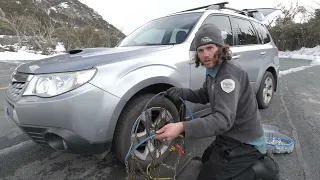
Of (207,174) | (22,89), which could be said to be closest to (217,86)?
(207,174)

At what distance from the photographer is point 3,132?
130 inches

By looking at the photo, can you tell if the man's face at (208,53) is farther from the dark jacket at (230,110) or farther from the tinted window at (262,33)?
the tinted window at (262,33)

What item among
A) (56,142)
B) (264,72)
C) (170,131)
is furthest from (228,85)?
(264,72)

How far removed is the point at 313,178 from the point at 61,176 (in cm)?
236

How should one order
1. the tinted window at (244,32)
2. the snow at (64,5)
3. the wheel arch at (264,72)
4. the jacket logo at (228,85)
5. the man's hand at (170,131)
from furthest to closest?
the snow at (64,5)
the wheel arch at (264,72)
the tinted window at (244,32)
the jacket logo at (228,85)
the man's hand at (170,131)

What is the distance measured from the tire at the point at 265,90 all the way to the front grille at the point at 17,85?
11.5 feet

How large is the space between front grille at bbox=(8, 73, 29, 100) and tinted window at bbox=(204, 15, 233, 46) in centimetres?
226

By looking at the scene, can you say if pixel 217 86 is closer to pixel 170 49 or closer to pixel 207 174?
pixel 207 174

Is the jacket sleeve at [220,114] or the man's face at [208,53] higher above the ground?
the man's face at [208,53]

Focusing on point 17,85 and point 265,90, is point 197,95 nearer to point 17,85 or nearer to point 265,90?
point 17,85

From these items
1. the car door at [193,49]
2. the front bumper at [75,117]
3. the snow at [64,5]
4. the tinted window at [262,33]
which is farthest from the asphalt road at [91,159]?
the snow at [64,5]

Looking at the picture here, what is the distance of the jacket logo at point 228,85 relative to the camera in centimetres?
151

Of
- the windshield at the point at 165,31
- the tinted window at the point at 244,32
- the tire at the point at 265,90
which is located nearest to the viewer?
the windshield at the point at 165,31

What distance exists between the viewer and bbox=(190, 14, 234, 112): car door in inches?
104
